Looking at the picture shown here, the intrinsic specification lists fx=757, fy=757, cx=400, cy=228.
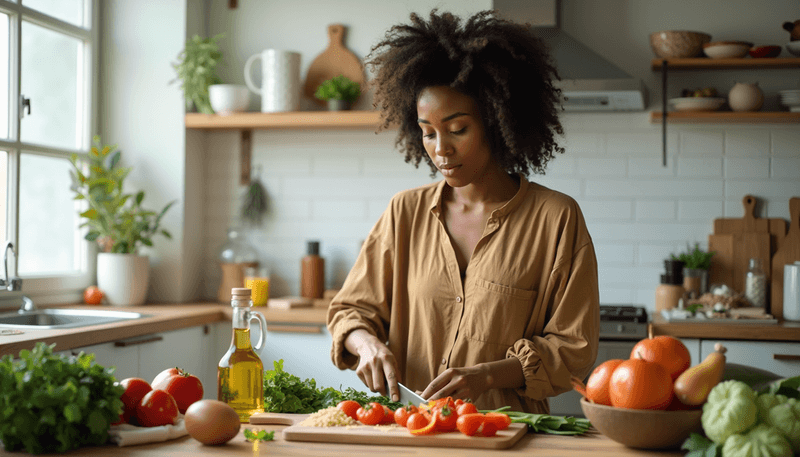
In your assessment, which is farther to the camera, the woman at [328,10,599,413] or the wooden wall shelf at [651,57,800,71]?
the wooden wall shelf at [651,57,800,71]

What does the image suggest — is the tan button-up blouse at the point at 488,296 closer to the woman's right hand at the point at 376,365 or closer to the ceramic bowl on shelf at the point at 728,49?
the woman's right hand at the point at 376,365

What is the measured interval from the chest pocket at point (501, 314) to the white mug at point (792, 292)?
6.42ft

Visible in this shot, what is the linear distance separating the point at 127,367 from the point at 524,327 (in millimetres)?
1709

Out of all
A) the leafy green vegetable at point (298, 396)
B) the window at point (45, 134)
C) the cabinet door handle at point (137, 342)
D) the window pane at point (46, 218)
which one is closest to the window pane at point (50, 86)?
the window at point (45, 134)

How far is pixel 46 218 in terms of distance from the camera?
351 centimetres

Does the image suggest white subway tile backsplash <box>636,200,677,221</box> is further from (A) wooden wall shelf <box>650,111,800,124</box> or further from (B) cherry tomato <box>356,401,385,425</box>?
(B) cherry tomato <box>356,401,385,425</box>

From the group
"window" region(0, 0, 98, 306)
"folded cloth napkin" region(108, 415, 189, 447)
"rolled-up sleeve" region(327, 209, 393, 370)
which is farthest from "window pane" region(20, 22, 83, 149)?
"folded cloth napkin" region(108, 415, 189, 447)

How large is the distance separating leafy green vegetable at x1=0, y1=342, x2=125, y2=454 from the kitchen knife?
56 cm

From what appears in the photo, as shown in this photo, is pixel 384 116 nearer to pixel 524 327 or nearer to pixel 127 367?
pixel 524 327

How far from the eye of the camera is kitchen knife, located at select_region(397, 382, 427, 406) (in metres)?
1.51

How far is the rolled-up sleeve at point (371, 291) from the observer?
2.00 metres

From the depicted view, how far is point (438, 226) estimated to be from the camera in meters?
2.00

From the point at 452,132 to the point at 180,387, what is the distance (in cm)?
86

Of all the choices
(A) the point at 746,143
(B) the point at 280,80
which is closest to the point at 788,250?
(A) the point at 746,143
